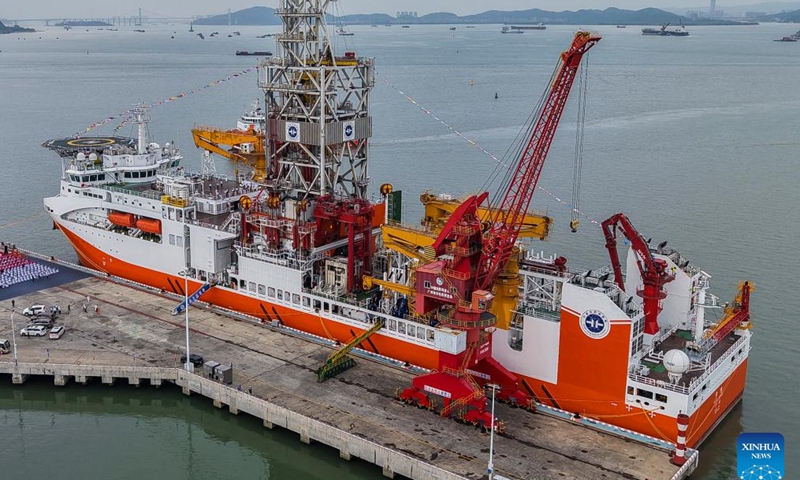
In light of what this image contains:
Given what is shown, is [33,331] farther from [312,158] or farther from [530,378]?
[530,378]

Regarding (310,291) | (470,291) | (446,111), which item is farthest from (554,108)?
(446,111)

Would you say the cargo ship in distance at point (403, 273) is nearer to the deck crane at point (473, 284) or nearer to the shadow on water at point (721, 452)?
the deck crane at point (473, 284)

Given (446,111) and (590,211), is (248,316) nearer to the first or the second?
(590,211)

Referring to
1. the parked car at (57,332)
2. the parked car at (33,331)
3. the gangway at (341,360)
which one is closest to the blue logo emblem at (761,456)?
the gangway at (341,360)

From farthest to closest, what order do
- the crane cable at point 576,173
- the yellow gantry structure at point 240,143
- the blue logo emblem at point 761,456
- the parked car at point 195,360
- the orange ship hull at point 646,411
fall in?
the yellow gantry structure at point 240,143 → the parked car at point 195,360 → the crane cable at point 576,173 → the orange ship hull at point 646,411 → the blue logo emblem at point 761,456

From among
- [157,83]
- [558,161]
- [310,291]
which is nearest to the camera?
[310,291]

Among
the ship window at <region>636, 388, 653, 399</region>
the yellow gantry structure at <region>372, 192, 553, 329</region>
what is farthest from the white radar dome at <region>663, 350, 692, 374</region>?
the yellow gantry structure at <region>372, 192, 553, 329</region>

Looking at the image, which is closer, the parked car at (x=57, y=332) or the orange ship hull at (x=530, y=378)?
the orange ship hull at (x=530, y=378)
